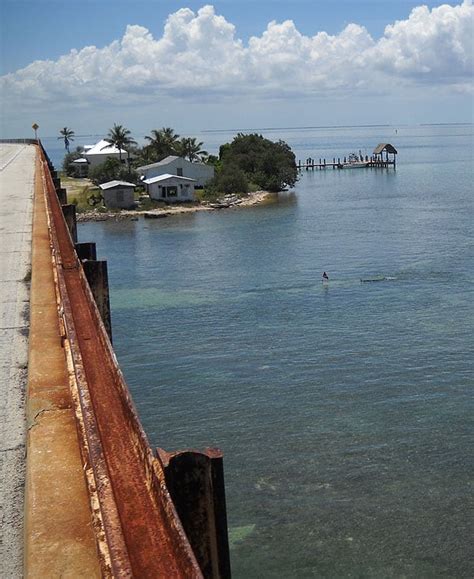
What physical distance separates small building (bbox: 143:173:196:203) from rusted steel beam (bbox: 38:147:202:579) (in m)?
78.8

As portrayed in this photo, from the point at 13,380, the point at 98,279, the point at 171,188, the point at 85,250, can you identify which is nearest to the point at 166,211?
the point at 171,188

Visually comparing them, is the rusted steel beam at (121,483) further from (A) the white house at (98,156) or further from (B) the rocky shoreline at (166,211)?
(A) the white house at (98,156)

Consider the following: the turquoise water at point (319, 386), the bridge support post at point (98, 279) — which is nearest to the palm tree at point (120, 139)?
the turquoise water at point (319, 386)

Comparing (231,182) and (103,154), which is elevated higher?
(103,154)

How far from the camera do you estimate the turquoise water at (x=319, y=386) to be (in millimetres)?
17328

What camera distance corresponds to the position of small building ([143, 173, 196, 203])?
8475 cm

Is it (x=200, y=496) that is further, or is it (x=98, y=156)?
(x=98, y=156)

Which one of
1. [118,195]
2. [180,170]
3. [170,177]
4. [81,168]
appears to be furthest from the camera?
[81,168]

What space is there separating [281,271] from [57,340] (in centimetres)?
3907

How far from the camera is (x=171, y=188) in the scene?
85188mm

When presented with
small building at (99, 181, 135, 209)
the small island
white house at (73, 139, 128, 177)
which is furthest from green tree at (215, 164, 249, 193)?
white house at (73, 139, 128, 177)

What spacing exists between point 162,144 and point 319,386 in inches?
3152

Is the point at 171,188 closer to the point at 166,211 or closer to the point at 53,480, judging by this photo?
the point at 166,211

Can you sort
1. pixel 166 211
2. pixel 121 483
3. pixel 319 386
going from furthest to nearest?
pixel 166 211
pixel 319 386
pixel 121 483
